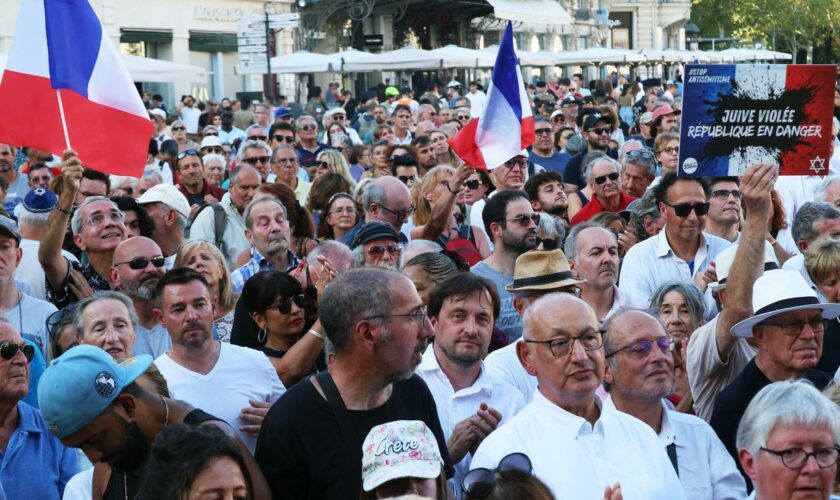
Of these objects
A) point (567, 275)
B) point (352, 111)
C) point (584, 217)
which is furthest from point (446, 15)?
point (567, 275)

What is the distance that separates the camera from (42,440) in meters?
5.23

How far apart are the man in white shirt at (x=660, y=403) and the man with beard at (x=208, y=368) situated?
1459mm

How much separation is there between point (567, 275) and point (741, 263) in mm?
1058

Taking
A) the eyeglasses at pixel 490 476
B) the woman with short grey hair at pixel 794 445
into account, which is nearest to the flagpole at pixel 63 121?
the eyeglasses at pixel 490 476

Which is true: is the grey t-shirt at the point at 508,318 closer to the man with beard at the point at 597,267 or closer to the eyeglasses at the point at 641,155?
the man with beard at the point at 597,267

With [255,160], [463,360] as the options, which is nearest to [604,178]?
[255,160]

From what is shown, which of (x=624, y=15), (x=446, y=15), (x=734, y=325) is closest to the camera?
(x=734, y=325)

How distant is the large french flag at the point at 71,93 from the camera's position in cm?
750

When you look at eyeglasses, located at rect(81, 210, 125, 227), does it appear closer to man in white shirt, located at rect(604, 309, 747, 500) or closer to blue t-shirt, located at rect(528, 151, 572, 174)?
man in white shirt, located at rect(604, 309, 747, 500)

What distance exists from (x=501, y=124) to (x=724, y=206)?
253cm

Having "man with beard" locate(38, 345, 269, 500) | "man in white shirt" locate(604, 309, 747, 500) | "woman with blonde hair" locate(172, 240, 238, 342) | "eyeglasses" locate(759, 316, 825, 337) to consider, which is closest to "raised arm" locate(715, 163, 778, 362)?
"eyeglasses" locate(759, 316, 825, 337)

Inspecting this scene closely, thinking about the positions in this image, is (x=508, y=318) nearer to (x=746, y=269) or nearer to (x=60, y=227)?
(x=746, y=269)

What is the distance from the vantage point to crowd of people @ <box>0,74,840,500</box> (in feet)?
13.6

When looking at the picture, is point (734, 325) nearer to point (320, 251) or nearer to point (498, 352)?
point (498, 352)
